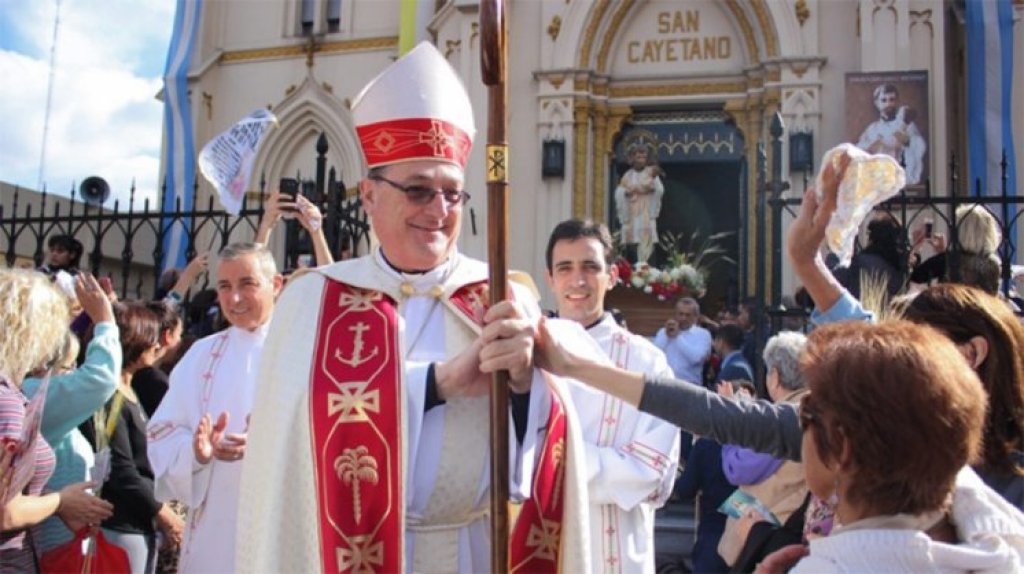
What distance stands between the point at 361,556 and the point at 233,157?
16.1 ft

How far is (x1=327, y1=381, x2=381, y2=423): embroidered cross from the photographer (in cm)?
241

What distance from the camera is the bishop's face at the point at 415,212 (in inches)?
101

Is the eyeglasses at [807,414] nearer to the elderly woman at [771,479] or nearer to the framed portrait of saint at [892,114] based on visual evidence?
the elderly woman at [771,479]

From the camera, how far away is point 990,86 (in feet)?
37.2

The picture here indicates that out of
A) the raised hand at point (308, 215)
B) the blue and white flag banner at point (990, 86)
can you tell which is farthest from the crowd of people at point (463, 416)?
the blue and white flag banner at point (990, 86)

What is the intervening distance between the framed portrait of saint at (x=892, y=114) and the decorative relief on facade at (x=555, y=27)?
13.2ft

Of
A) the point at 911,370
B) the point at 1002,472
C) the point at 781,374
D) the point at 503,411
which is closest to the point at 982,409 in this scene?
the point at 911,370

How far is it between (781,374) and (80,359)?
12.2 feet

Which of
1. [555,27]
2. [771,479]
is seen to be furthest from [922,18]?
[771,479]

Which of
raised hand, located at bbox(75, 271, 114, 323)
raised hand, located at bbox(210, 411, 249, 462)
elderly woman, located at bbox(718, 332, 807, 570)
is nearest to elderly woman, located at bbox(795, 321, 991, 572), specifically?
elderly woman, located at bbox(718, 332, 807, 570)

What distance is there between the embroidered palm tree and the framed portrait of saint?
10156 millimetres

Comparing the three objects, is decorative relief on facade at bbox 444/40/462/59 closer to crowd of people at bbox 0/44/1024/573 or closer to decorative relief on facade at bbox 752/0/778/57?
decorative relief on facade at bbox 752/0/778/57

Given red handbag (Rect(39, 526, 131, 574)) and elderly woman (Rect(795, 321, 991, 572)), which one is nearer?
elderly woman (Rect(795, 321, 991, 572))

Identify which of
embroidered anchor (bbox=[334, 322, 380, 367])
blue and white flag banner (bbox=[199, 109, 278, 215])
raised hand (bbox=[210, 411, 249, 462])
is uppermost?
blue and white flag banner (bbox=[199, 109, 278, 215])
